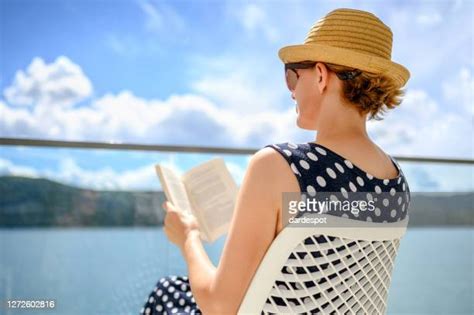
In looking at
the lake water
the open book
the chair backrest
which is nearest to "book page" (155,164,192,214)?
the open book

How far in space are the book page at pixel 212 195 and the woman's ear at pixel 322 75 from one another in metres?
0.54

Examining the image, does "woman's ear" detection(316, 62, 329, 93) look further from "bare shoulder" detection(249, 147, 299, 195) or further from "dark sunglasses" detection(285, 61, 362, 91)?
"bare shoulder" detection(249, 147, 299, 195)

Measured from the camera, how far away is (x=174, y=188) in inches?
58.3

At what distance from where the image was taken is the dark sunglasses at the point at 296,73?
118 cm

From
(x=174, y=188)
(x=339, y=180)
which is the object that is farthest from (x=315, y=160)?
(x=174, y=188)

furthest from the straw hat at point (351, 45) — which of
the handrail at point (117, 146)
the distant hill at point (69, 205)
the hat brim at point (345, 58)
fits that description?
the distant hill at point (69, 205)

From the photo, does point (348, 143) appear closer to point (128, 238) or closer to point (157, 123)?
point (128, 238)

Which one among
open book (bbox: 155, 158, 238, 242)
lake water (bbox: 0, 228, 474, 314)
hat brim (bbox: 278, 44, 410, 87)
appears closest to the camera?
hat brim (bbox: 278, 44, 410, 87)

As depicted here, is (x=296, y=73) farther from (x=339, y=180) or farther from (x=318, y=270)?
(x=318, y=270)

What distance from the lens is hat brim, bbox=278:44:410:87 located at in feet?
3.81

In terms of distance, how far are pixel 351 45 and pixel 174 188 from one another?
62 cm

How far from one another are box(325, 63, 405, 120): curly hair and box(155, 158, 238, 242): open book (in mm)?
536

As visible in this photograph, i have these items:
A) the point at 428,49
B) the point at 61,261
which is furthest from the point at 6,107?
the point at 61,261

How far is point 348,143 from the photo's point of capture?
45.6 inches
